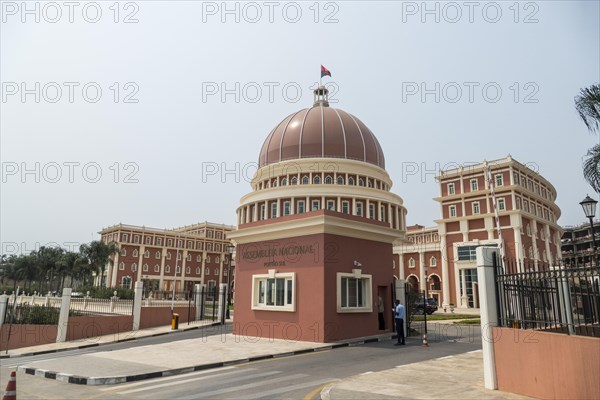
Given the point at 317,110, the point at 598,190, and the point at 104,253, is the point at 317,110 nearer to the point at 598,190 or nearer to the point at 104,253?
the point at 598,190

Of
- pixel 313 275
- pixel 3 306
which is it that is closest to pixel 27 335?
pixel 3 306

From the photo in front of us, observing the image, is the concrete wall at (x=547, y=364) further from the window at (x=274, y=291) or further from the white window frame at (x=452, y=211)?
the white window frame at (x=452, y=211)

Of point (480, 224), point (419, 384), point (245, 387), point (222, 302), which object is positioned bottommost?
point (245, 387)

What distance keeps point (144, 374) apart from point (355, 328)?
9.79 m

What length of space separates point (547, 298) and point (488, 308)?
1.18m

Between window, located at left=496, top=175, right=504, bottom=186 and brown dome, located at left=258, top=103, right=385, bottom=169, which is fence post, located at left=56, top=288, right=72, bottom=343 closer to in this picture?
brown dome, located at left=258, top=103, right=385, bottom=169

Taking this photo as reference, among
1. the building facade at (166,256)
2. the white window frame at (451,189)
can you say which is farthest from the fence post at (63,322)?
the building facade at (166,256)

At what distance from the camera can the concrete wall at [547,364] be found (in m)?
6.80

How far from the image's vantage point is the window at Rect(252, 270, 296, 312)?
18359mm

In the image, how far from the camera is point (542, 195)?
59.6 m

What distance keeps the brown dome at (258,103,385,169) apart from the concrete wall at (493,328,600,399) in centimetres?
3157

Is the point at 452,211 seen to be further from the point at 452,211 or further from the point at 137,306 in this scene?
the point at 137,306

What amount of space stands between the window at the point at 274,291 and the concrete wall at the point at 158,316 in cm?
952

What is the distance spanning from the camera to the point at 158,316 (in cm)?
2628
